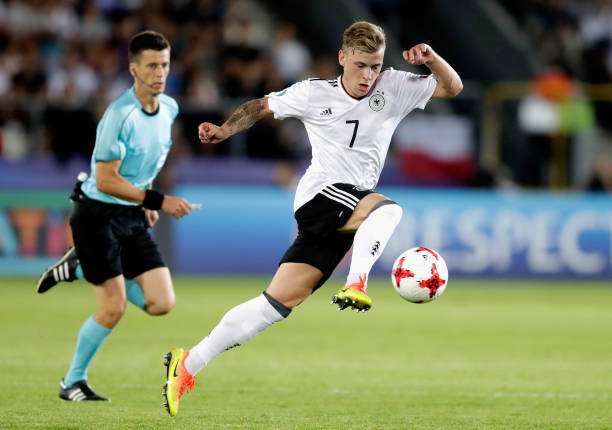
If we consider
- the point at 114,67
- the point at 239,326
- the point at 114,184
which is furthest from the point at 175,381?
the point at 114,67

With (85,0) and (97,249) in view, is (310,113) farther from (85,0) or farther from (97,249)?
(85,0)

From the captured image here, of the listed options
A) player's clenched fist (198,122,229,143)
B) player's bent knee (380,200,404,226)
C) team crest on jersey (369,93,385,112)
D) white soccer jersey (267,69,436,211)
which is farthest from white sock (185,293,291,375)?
team crest on jersey (369,93,385,112)

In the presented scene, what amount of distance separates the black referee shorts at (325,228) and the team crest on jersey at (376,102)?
0.52 metres

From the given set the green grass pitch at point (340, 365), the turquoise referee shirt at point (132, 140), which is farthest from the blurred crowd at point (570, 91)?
the turquoise referee shirt at point (132, 140)

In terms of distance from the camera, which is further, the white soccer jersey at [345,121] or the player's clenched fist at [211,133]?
the white soccer jersey at [345,121]

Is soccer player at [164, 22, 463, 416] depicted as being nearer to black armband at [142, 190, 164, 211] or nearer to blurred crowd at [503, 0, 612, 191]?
black armband at [142, 190, 164, 211]

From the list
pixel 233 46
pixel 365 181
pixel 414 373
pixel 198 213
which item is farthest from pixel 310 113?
pixel 233 46

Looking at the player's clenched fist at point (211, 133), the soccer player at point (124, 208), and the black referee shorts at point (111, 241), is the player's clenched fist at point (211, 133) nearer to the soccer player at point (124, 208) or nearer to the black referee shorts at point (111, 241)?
the soccer player at point (124, 208)

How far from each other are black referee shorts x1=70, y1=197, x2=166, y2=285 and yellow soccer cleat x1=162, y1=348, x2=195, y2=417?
139 cm

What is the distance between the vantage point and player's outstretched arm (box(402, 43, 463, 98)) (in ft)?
25.5

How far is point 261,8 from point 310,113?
1687 centimetres

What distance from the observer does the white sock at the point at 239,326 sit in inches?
308

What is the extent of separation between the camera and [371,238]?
766cm

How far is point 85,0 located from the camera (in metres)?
21.4
